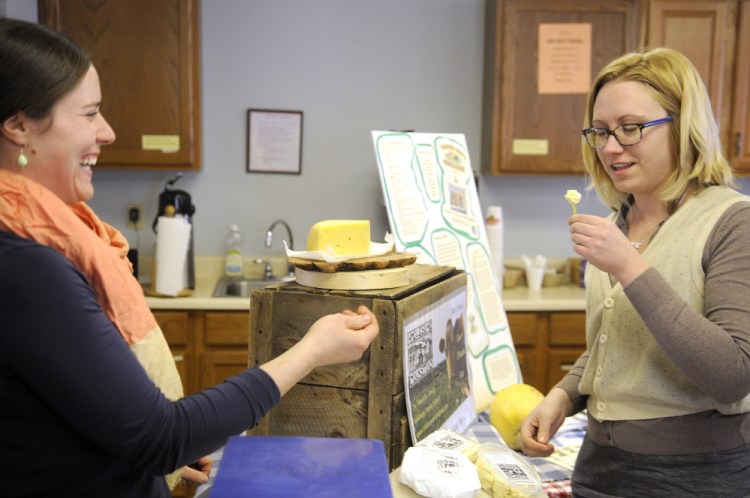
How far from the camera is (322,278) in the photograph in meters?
1.29

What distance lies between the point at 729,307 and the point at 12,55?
3.67 ft

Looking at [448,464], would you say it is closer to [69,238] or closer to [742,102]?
[69,238]

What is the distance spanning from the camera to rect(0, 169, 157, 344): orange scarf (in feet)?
2.76

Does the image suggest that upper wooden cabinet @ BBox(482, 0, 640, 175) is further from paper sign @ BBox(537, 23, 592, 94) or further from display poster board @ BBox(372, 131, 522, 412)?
display poster board @ BBox(372, 131, 522, 412)

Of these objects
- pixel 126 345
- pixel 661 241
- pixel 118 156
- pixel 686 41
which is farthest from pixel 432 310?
pixel 686 41

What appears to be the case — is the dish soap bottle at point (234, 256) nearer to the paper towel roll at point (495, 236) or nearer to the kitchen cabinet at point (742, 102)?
the paper towel roll at point (495, 236)

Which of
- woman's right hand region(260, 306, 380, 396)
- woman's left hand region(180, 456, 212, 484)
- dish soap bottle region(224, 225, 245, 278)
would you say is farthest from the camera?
dish soap bottle region(224, 225, 245, 278)

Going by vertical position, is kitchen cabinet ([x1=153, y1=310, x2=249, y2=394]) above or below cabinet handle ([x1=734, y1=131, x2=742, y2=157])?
below

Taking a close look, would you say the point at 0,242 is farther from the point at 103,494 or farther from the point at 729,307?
the point at 729,307

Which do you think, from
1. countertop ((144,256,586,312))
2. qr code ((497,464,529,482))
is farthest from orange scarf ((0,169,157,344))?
countertop ((144,256,586,312))

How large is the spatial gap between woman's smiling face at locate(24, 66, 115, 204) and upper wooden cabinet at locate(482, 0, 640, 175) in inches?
104

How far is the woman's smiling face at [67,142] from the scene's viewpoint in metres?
0.90

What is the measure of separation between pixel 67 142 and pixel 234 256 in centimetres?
261

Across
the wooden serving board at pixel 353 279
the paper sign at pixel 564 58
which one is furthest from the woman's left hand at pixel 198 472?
the paper sign at pixel 564 58
